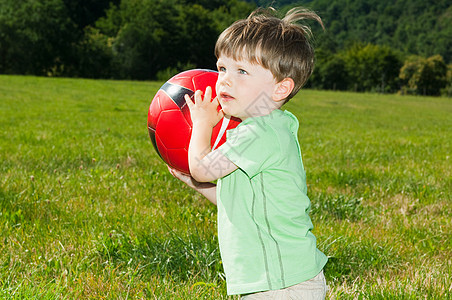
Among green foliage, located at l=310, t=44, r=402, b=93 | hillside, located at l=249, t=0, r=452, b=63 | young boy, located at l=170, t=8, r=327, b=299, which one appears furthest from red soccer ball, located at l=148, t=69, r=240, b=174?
hillside, located at l=249, t=0, r=452, b=63

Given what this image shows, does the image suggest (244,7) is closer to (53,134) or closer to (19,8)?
(19,8)

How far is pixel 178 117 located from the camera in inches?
110

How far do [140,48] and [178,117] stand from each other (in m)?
65.1

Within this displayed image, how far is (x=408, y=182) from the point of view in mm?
5555

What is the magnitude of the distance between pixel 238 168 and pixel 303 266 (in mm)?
542

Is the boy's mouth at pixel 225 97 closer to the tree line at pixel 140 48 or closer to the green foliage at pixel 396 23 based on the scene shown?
the tree line at pixel 140 48

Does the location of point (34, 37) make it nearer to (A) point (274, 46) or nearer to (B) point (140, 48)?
(B) point (140, 48)

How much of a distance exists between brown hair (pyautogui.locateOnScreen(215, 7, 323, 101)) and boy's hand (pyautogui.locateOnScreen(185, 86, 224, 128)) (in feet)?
0.95

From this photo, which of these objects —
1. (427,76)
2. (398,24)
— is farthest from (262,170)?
A: (398,24)

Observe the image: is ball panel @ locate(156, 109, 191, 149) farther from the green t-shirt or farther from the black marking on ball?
the green t-shirt

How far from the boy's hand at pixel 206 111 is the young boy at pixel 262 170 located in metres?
0.12

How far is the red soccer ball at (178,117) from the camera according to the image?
2.77m

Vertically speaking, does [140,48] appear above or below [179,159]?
below

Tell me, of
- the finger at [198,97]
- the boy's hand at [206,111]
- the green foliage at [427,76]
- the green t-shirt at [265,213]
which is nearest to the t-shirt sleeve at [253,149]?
the green t-shirt at [265,213]
